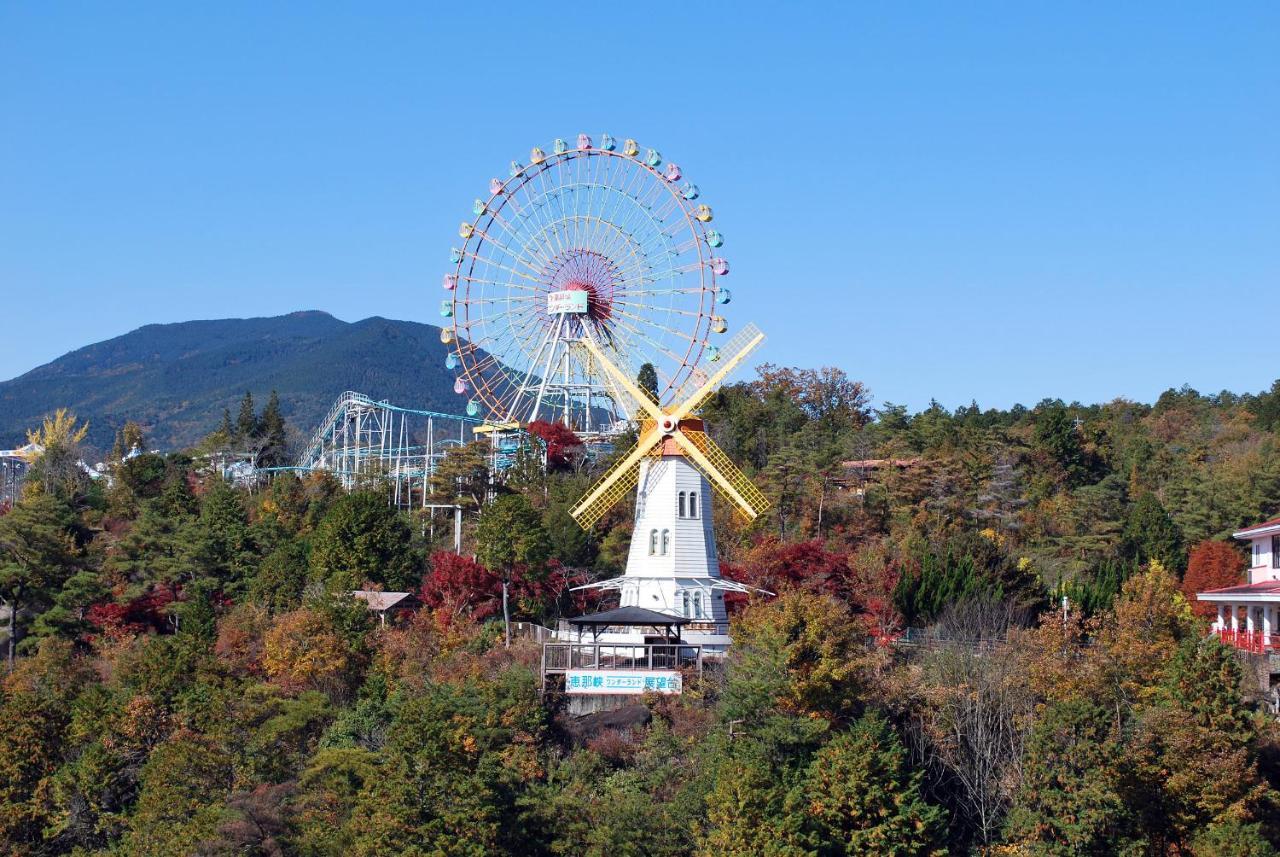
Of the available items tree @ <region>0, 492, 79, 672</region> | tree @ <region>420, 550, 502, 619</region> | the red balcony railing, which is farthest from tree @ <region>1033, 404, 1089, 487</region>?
tree @ <region>0, 492, 79, 672</region>

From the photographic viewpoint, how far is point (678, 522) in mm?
46375

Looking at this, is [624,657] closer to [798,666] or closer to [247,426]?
[798,666]

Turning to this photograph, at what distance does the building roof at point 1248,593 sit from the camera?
1703 inches

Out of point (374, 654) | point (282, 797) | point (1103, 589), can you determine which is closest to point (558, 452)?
point (374, 654)

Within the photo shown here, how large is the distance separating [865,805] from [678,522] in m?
14.2

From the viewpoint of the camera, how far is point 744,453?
230 feet

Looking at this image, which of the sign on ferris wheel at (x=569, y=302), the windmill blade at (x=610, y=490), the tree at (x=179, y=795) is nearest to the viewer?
the tree at (x=179, y=795)

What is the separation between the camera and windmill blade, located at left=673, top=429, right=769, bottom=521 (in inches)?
1857

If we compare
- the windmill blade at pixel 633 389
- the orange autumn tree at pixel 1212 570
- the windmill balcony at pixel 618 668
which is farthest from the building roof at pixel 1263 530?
the windmill blade at pixel 633 389

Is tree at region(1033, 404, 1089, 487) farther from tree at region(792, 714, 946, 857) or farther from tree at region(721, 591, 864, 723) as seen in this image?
tree at region(792, 714, 946, 857)

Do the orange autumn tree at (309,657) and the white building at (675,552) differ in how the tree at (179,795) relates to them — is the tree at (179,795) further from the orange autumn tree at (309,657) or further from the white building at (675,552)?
the white building at (675,552)

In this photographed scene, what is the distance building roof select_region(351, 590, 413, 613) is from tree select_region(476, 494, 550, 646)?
2944 millimetres

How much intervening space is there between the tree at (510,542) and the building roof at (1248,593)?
64.3 feet

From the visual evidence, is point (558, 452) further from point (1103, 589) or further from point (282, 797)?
point (282, 797)
